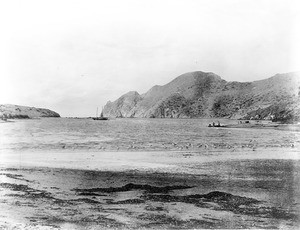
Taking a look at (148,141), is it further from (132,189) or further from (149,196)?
(149,196)

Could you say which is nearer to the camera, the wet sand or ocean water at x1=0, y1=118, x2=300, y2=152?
the wet sand

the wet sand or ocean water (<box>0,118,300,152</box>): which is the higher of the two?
ocean water (<box>0,118,300,152</box>)

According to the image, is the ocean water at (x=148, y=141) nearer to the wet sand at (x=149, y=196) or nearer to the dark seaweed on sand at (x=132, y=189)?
the wet sand at (x=149, y=196)

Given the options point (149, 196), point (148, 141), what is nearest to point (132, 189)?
point (149, 196)

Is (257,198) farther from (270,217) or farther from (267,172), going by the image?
(267,172)

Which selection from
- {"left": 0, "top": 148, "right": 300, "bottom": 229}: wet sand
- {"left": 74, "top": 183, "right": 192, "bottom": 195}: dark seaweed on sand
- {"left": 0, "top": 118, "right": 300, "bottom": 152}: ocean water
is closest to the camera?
{"left": 0, "top": 148, "right": 300, "bottom": 229}: wet sand

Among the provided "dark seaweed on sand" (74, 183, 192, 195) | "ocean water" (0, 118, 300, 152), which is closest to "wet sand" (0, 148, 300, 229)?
"dark seaweed on sand" (74, 183, 192, 195)

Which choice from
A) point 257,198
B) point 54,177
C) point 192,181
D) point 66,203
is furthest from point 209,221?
point 54,177

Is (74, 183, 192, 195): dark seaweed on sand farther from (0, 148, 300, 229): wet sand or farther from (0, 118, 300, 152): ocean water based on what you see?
(0, 118, 300, 152): ocean water
